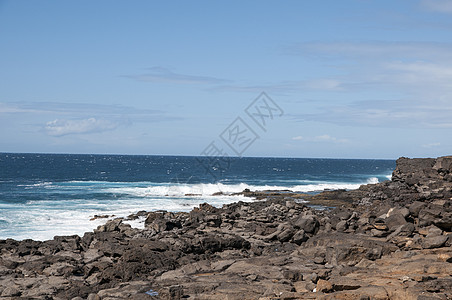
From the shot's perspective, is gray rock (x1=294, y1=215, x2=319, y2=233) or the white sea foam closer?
gray rock (x1=294, y1=215, x2=319, y2=233)

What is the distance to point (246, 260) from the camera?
17.3 metres

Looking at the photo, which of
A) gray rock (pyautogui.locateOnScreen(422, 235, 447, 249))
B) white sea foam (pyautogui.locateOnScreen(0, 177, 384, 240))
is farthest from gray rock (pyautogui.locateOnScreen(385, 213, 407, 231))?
white sea foam (pyautogui.locateOnScreen(0, 177, 384, 240))

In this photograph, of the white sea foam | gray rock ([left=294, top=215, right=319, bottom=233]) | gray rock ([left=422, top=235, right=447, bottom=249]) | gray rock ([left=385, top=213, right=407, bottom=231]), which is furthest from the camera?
the white sea foam

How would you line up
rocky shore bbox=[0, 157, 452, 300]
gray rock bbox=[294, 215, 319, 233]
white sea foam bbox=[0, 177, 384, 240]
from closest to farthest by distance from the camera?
1. rocky shore bbox=[0, 157, 452, 300]
2. gray rock bbox=[294, 215, 319, 233]
3. white sea foam bbox=[0, 177, 384, 240]

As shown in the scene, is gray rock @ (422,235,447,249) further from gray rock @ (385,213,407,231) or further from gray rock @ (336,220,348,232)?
gray rock @ (336,220,348,232)

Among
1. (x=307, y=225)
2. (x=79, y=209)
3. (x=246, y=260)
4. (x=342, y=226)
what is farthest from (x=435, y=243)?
(x=79, y=209)

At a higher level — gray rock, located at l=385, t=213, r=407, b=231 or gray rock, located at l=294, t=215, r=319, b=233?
gray rock, located at l=385, t=213, r=407, b=231

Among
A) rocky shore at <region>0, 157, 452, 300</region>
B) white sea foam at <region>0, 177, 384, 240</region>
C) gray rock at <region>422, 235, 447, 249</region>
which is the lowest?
white sea foam at <region>0, 177, 384, 240</region>

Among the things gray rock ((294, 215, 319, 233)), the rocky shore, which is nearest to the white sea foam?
the rocky shore

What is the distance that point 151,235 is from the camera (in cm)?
2339

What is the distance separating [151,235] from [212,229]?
10.8 ft

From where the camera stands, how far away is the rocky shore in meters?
13.0

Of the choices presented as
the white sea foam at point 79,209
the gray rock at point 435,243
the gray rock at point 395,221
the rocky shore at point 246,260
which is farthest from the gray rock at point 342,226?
the white sea foam at point 79,209

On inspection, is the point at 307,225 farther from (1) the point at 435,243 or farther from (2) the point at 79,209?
(2) the point at 79,209
